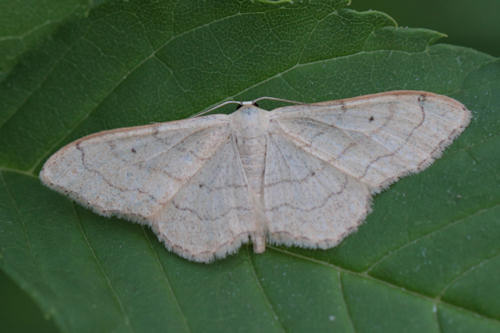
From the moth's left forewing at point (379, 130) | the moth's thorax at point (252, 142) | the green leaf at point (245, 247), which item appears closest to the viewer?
the green leaf at point (245, 247)

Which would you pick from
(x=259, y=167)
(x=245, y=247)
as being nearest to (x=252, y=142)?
(x=259, y=167)

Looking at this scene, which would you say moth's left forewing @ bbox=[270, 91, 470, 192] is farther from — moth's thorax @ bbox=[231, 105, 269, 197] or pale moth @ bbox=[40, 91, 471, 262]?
moth's thorax @ bbox=[231, 105, 269, 197]

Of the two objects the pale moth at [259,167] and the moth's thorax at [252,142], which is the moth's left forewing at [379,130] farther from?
the moth's thorax at [252,142]

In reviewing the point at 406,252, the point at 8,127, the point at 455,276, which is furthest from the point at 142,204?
the point at 455,276

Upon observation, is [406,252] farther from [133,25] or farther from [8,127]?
[8,127]

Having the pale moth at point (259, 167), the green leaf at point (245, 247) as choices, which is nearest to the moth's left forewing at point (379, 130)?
the pale moth at point (259, 167)

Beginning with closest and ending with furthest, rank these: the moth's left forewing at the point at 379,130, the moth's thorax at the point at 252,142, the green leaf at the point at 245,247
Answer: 1. the green leaf at the point at 245,247
2. the moth's left forewing at the point at 379,130
3. the moth's thorax at the point at 252,142

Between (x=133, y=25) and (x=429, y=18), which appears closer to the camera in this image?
(x=133, y=25)

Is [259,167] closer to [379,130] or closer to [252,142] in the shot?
[252,142]

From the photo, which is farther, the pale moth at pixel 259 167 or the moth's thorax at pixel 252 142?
the moth's thorax at pixel 252 142
